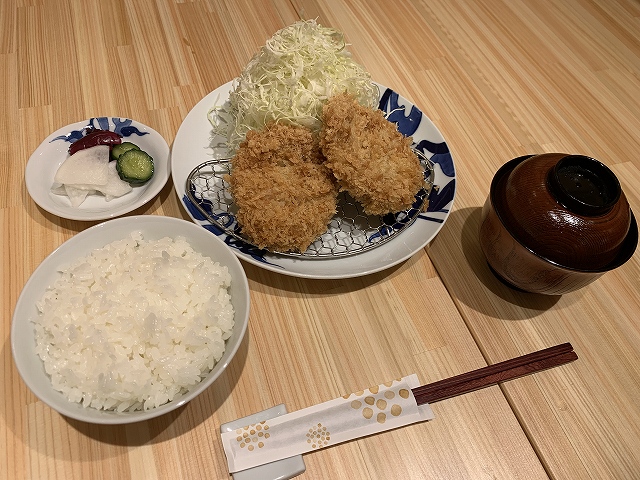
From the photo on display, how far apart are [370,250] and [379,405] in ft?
1.92

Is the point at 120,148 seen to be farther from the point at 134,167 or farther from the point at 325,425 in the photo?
the point at 325,425

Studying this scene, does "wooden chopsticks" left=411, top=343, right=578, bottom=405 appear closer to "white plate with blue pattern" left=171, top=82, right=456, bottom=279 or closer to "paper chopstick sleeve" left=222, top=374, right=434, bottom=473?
"paper chopstick sleeve" left=222, top=374, right=434, bottom=473

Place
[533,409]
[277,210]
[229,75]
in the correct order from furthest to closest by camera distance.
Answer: [229,75] → [277,210] → [533,409]

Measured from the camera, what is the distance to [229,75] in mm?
2426

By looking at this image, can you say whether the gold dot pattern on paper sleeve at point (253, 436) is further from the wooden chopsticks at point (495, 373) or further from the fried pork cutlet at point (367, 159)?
the fried pork cutlet at point (367, 159)

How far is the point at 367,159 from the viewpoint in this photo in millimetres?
1693

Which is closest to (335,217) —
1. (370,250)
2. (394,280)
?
(370,250)

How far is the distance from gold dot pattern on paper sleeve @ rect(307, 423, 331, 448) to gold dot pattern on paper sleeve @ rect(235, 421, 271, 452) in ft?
0.42

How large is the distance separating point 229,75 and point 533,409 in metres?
2.14

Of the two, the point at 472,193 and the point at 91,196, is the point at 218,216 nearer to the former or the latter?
the point at 91,196

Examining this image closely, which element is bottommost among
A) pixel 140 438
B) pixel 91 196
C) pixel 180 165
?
pixel 140 438

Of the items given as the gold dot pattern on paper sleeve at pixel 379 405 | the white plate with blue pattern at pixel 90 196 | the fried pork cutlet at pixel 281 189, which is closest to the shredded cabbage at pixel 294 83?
the fried pork cutlet at pixel 281 189

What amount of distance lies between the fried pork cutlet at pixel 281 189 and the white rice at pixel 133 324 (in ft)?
0.80

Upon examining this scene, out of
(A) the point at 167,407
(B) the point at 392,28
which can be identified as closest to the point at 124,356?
(A) the point at 167,407
